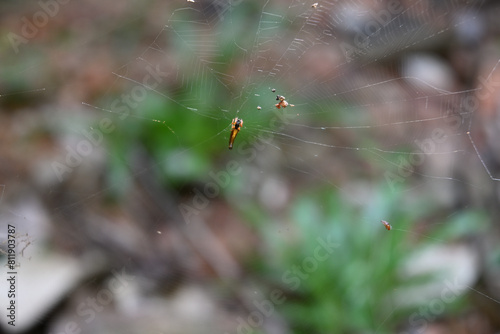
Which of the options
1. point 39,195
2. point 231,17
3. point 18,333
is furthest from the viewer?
point 231,17

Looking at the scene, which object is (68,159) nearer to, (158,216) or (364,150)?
(158,216)

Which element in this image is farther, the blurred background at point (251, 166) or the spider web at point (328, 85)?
the spider web at point (328, 85)

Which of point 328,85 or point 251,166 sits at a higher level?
point 328,85

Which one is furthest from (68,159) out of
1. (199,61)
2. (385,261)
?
(385,261)

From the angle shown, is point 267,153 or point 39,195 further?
point 267,153

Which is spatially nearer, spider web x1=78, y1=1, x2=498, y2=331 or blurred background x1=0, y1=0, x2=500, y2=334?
blurred background x1=0, y1=0, x2=500, y2=334

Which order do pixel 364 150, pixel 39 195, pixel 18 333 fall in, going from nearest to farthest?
pixel 18 333
pixel 39 195
pixel 364 150

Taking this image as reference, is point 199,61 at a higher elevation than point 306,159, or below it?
higher

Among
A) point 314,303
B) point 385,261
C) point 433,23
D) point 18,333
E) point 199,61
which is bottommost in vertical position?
point 18,333
